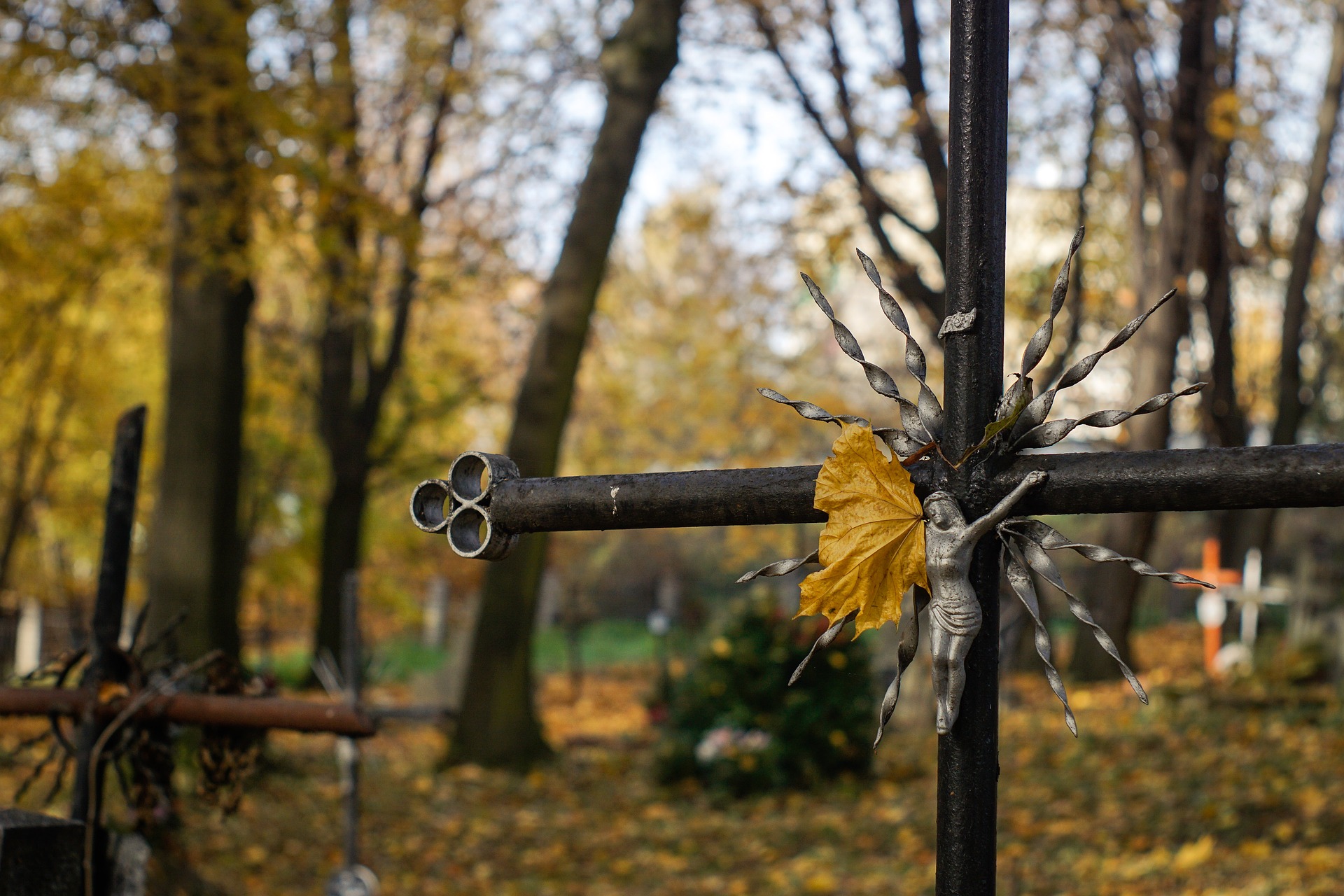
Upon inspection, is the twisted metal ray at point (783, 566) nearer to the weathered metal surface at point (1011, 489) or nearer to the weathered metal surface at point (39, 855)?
the weathered metal surface at point (1011, 489)

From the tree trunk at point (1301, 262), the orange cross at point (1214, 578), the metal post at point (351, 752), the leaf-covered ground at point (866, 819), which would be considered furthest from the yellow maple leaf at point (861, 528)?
the orange cross at point (1214, 578)

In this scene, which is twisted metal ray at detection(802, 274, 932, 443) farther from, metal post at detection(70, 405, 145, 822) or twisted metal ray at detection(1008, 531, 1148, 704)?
metal post at detection(70, 405, 145, 822)

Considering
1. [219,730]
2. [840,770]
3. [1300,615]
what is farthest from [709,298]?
[219,730]

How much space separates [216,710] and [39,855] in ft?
1.23

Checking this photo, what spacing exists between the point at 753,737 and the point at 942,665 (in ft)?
26.4

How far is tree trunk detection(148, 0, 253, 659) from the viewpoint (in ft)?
26.2

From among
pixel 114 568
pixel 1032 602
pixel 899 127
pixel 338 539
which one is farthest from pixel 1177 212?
pixel 338 539

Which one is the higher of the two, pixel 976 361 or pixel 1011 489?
pixel 976 361

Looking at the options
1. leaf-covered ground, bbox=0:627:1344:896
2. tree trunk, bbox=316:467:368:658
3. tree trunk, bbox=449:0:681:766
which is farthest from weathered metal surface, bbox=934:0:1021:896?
tree trunk, bbox=316:467:368:658

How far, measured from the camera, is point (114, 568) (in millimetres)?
2193

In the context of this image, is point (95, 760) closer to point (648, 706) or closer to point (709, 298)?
point (648, 706)

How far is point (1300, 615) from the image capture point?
37.0ft

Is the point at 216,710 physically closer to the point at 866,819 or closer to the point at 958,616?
the point at 958,616

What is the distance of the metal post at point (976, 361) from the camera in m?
1.22
